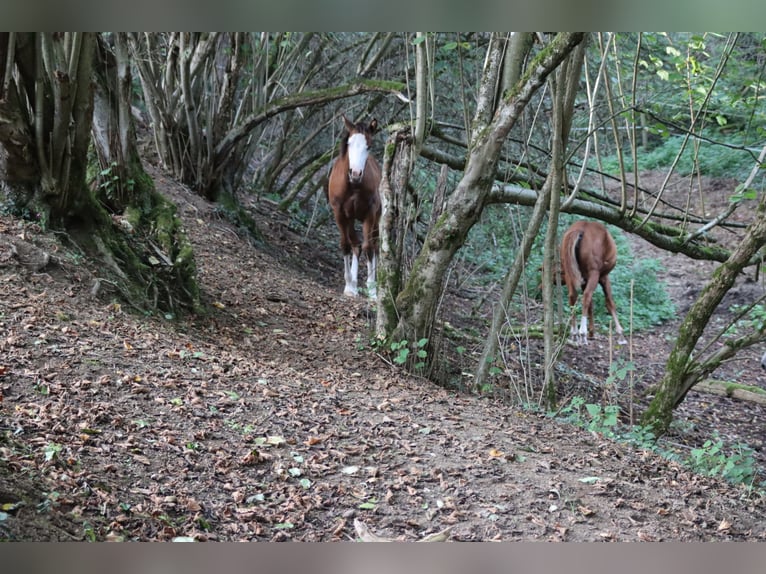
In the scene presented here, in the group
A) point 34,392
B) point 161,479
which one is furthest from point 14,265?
point 161,479

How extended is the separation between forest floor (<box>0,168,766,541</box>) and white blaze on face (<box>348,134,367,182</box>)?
2.16 metres

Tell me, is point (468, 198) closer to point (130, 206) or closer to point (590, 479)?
point (590, 479)

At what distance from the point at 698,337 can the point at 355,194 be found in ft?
12.0

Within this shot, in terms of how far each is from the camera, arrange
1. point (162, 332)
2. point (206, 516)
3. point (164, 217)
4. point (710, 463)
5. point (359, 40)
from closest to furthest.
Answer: point (206, 516)
point (710, 463)
point (162, 332)
point (164, 217)
point (359, 40)

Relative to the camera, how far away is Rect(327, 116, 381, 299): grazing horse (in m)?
6.38

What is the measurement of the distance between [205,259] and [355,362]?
2040mm

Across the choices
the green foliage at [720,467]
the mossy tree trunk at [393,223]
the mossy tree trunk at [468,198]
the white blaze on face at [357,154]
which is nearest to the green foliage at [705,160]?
the white blaze on face at [357,154]

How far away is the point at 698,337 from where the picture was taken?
166 inches

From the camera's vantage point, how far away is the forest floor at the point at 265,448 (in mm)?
2121

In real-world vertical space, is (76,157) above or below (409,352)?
above

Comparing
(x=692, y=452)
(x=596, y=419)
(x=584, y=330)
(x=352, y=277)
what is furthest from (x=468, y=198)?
(x=584, y=330)

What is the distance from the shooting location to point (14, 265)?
12.0ft

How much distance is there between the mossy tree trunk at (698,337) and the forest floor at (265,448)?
664 millimetres
